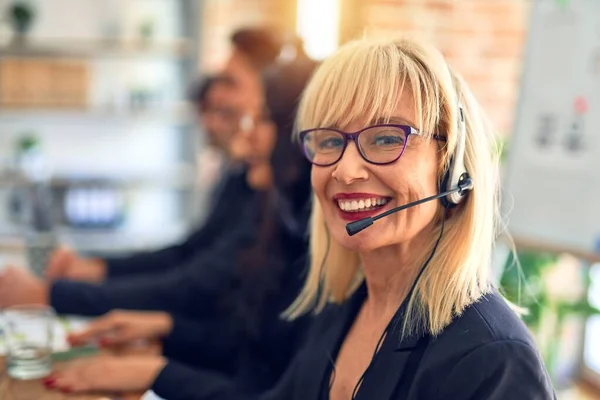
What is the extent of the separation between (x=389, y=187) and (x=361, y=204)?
0.16 ft

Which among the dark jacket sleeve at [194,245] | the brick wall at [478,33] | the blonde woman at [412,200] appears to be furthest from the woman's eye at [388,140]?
the brick wall at [478,33]

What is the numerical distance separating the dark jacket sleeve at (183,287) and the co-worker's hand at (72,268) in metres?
0.30

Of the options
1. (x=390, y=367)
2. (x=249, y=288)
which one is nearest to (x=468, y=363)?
(x=390, y=367)

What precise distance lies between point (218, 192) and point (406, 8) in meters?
1.24

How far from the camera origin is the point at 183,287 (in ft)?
6.46

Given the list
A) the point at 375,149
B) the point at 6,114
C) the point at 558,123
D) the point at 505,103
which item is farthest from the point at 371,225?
the point at 6,114

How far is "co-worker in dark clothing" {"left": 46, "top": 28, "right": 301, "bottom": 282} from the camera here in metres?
2.25

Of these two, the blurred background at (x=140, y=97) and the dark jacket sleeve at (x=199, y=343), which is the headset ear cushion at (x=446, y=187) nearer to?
the dark jacket sleeve at (x=199, y=343)

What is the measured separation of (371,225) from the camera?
3.27 feet

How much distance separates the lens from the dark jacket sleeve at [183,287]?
1.86 m

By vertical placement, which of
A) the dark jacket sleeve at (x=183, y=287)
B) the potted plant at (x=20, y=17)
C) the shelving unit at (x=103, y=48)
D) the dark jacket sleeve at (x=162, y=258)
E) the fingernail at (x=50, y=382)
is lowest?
the dark jacket sleeve at (x=162, y=258)

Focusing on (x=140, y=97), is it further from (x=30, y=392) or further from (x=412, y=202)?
(x=412, y=202)

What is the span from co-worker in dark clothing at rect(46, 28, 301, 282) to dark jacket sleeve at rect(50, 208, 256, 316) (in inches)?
2.8

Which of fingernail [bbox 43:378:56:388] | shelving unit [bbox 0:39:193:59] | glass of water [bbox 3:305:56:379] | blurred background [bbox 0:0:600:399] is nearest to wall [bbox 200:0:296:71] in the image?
blurred background [bbox 0:0:600:399]
